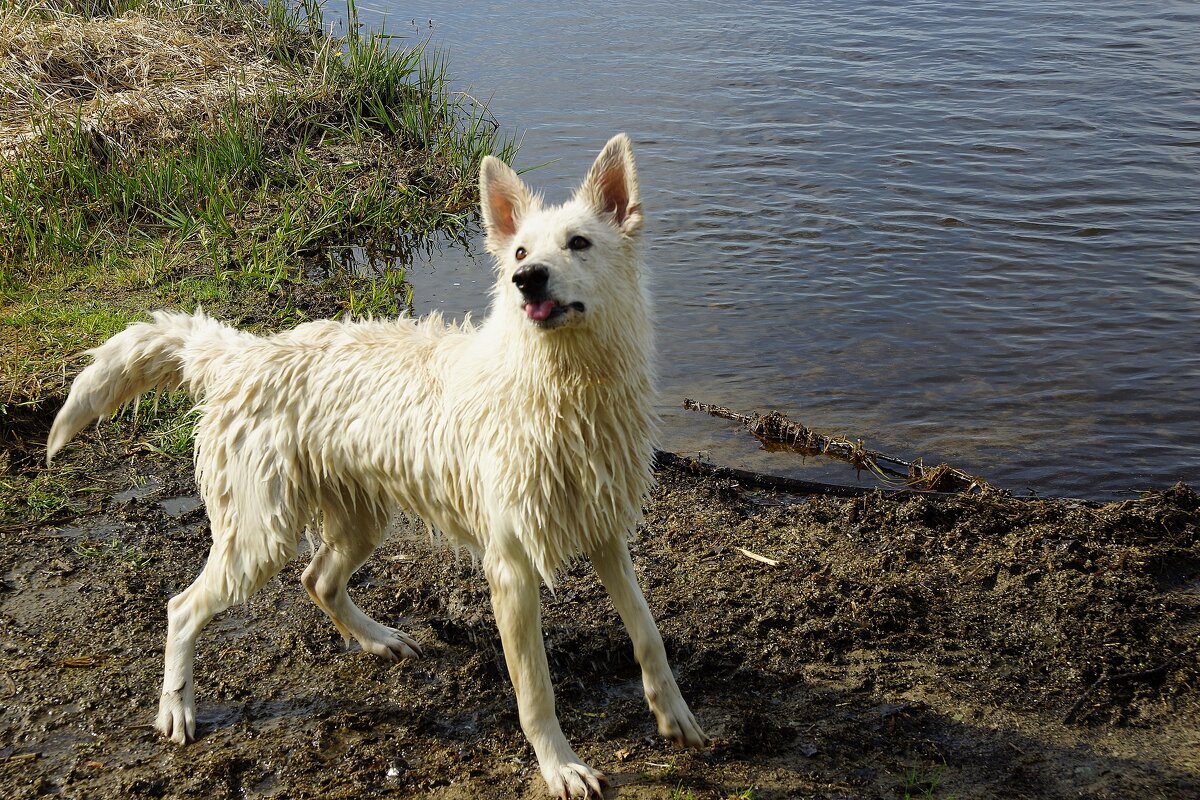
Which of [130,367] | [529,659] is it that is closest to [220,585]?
[130,367]

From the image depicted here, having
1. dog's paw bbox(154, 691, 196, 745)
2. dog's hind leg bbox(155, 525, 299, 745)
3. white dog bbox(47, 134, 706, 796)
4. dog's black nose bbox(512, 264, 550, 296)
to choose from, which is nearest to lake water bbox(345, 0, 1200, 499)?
white dog bbox(47, 134, 706, 796)

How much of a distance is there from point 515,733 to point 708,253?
19.6ft

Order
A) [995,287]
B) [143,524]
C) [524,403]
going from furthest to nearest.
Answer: [995,287] < [143,524] < [524,403]

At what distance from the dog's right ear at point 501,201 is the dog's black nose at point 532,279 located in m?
0.51

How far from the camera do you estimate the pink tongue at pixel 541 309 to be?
11.3 feet

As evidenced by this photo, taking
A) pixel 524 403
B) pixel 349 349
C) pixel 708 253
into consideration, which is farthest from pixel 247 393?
pixel 708 253

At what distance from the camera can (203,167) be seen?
8.95m

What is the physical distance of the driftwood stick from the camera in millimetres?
5805

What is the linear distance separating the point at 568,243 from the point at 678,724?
1.85 meters

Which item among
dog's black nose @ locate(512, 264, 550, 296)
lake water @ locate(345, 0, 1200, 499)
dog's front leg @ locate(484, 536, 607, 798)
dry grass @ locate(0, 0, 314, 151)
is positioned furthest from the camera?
dry grass @ locate(0, 0, 314, 151)

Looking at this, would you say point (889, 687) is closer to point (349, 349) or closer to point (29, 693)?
point (349, 349)

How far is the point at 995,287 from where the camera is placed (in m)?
8.48

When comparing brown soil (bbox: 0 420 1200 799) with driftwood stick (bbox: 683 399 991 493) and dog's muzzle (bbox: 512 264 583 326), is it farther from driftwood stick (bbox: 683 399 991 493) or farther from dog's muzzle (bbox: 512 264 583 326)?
dog's muzzle (bbox: 512 264 583 326)

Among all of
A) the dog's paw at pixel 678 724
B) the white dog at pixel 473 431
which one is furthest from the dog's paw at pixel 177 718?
the dog's paw at pixel 678 724
